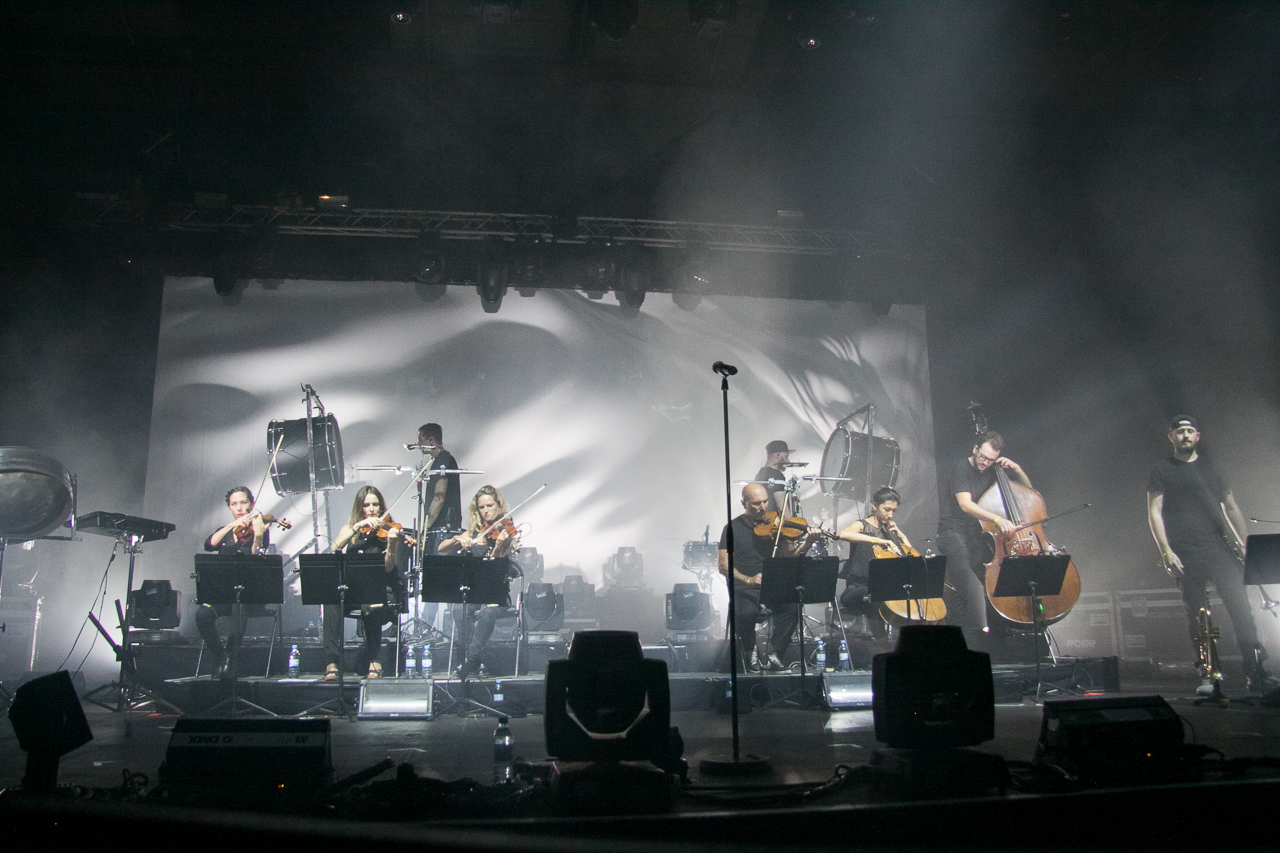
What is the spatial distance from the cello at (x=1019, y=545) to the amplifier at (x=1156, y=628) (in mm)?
2032

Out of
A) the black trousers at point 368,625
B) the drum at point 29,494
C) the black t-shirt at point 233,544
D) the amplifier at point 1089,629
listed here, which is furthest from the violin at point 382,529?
the amplifier at point 1089,629

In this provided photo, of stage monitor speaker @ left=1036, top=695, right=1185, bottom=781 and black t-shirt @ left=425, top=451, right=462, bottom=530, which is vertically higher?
black t-shirt @ left=425, top=451, right=462, bottom=530

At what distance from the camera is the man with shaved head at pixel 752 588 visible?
21.4 ft

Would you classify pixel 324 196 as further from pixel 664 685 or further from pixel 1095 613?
pixel 1095 613

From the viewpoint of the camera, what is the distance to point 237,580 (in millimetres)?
5574

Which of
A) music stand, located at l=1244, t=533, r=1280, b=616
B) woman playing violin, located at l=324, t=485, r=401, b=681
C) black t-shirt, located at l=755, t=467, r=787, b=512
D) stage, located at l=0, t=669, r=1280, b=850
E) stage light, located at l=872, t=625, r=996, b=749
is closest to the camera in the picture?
stage, located at l=0, t=669, r=1280, b=850

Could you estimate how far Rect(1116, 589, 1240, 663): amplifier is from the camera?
766cm

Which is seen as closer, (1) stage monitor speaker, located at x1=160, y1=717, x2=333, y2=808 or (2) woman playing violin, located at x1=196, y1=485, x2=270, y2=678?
(1) stage monitor speaker, located at x1=160, y1=717, x2=333, y2=808

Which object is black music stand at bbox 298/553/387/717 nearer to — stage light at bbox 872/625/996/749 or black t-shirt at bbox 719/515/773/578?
black t-shirt at bbox 719/515/773/578

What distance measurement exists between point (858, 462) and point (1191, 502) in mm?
3262

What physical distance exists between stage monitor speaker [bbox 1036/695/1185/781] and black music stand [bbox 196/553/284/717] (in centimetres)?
471

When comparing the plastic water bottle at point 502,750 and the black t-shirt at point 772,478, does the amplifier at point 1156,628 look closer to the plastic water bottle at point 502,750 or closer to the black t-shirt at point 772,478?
the black t-shirt at point 772,478

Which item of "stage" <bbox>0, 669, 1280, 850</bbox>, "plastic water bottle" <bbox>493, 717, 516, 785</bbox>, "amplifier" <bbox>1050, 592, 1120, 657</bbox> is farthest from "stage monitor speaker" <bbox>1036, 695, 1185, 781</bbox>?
"amplifier" <bbox>1050, 592, 1120, 657</bbox>

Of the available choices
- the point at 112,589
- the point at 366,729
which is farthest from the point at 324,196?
the point at 366,729
